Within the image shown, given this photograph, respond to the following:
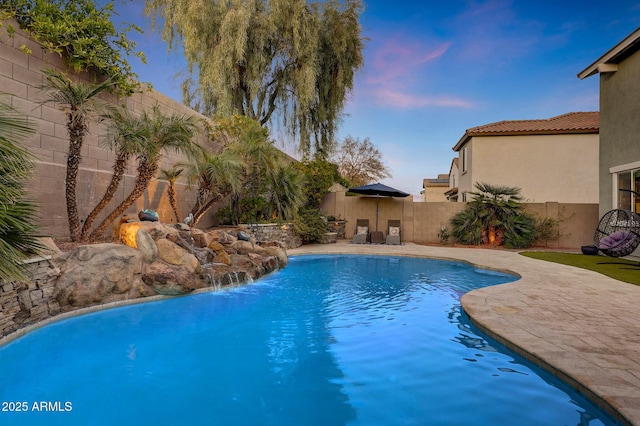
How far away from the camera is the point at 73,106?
566cm

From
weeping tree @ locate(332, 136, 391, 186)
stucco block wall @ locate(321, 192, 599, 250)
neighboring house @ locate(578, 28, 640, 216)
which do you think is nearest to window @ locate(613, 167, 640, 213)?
neighboring house @ locate(578, 28, 640, 216)

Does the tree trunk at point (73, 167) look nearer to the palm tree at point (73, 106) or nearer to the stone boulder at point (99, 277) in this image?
the palm tree at point (73, 106)

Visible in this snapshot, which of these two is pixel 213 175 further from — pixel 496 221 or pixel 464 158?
pixel 464 158

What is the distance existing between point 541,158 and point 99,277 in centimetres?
1761

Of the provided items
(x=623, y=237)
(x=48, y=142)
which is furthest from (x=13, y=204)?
(x=623, y=237)

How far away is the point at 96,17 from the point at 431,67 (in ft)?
38.9

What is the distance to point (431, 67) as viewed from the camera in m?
14.3

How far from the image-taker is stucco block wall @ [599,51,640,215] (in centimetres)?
910

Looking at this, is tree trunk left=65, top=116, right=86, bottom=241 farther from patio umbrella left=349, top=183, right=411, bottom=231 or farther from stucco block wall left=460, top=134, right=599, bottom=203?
stucco block wall left=460, top=134, right=599, bottom=203

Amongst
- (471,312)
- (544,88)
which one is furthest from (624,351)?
(544,88)

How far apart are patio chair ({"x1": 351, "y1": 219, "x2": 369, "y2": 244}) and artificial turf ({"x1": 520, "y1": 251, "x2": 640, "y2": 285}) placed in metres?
5.65

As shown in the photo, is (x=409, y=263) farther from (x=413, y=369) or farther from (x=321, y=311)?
(x=413, y=369)

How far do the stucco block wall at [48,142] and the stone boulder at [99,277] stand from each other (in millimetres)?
1442

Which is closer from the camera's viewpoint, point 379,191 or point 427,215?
point 379,191
